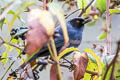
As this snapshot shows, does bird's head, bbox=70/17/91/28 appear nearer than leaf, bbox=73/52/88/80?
No

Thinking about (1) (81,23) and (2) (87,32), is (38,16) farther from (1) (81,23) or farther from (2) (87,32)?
(2) (87,32)

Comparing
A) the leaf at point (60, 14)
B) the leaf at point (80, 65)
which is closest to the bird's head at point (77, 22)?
the leaf at point (80, 65)

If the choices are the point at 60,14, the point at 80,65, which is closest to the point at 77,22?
the point at 80,65

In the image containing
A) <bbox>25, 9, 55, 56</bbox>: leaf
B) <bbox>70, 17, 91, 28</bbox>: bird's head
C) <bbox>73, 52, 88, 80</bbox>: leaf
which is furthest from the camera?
<bbox>70, 17, 91, 28</bbox>: bird's head

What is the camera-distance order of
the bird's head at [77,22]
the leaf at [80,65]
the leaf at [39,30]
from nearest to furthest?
the leaf at [39,30]
the leaf at [80,65]
the bird's head at [77,22]

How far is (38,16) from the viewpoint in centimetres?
25

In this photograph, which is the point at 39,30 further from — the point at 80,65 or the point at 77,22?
the point at 77,22

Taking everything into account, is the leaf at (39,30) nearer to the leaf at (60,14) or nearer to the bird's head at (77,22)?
the leaf at (60,14)

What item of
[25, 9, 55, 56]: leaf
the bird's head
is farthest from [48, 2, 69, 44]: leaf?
the bird's head

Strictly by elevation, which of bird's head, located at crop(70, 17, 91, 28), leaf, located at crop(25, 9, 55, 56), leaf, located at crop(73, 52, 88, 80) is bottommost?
leaf, located at crop(73, 52, 88, 80)

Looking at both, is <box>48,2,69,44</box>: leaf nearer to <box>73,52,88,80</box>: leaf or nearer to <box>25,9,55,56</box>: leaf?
<box>25,9,55,56</box>: leaf

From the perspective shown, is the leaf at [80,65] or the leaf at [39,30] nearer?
the leaf at [39,30]

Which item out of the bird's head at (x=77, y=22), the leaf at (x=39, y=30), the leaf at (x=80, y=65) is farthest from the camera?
the bird's head at (x=77, y=22)

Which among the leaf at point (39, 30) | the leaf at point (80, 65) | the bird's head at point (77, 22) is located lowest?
the leaf at point (80, 65)
